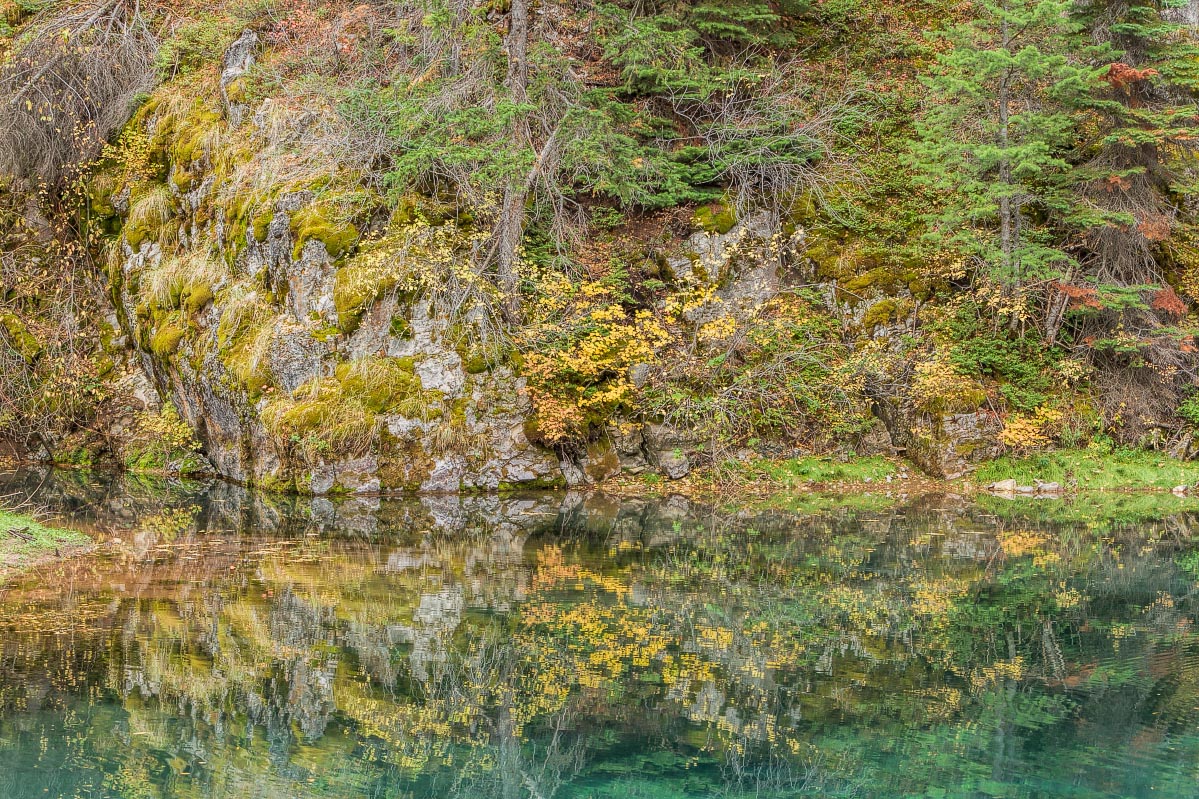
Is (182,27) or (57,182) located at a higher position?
(182,27)

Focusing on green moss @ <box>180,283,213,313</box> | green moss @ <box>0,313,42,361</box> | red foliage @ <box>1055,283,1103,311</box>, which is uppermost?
red foliage @ <box>1055,283,1103,311</box>

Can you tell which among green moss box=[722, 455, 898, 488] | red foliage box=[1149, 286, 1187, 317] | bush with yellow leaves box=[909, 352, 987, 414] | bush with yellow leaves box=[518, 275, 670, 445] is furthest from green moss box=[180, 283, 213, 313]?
red foliage box=[1149, 286, 1187, 317]

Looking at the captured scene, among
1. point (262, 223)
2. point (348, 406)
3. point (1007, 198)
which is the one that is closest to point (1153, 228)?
point (1007, 198)

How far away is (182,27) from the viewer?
1750 cm

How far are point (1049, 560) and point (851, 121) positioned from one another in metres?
9.86

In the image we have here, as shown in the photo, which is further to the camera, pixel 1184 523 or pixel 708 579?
pixel 1184 523

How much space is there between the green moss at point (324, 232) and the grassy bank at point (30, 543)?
5.87 meters

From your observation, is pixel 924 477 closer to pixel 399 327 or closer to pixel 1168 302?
pixel 1168 302

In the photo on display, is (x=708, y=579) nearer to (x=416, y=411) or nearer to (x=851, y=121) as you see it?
(x=416, y=411)

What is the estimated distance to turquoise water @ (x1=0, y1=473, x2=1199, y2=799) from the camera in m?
4.86

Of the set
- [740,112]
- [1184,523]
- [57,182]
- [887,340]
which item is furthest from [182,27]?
[1184,523]

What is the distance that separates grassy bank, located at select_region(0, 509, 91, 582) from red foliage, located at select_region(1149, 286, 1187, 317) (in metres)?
14.7

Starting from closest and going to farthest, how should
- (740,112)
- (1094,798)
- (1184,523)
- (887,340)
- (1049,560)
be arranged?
(1094,798) → (1049,560) → (1184,523) → (887,340) → (740,112)

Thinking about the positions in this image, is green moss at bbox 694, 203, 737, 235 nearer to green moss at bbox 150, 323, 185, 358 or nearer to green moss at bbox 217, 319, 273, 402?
green moss at bbox 217, 319, 273, 402
